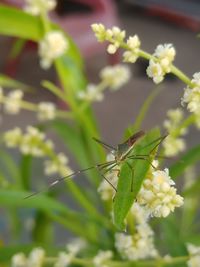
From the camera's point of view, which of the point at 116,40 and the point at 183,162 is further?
the point at 183,162

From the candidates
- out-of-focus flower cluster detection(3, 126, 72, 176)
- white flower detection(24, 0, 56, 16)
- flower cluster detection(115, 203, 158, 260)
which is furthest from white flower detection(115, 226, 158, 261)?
white flower detection(24, 0, 56, 16)

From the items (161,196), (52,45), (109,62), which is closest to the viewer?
(161,196)

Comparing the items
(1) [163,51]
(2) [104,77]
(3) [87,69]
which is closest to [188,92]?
(1) [163,51]

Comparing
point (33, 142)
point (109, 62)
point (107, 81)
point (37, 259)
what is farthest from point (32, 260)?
point (109, 62)

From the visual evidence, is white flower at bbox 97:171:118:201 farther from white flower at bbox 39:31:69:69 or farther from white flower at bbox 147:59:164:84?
white flower at bbox 39:31:69:69

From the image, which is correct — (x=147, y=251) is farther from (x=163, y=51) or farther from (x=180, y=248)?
(x=163, y=51)

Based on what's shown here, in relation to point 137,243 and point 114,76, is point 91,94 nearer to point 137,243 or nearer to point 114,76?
point 114,76

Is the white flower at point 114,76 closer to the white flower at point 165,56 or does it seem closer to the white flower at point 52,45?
the white flower at point 52,45
